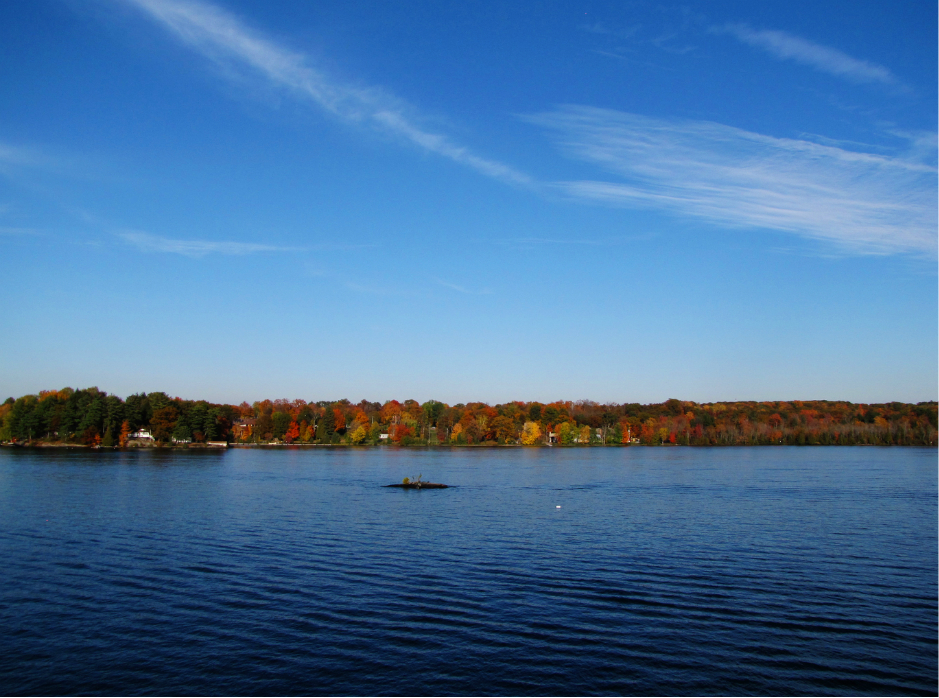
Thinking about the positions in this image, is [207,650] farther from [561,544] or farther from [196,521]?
[196,521]

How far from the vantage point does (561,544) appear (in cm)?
3584

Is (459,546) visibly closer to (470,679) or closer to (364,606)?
(364,606)

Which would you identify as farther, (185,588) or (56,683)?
(185,588)

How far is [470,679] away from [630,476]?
232ft

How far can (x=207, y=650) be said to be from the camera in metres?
19.5

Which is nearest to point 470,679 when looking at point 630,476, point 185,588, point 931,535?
point 185,588

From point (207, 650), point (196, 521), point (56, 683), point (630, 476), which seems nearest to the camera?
point (56, 683)

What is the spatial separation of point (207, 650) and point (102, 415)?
530ft

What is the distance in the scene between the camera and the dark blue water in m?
18.0

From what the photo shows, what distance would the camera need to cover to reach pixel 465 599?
24.7m

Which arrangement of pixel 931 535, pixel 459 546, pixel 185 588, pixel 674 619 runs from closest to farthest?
pixel 674 619 → pixel 185 588 → pixel 459 546 → pixel 931 535

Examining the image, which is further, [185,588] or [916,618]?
[185,588]

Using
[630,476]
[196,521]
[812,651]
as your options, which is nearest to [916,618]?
[812,651]

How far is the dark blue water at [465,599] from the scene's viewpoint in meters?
18.0
